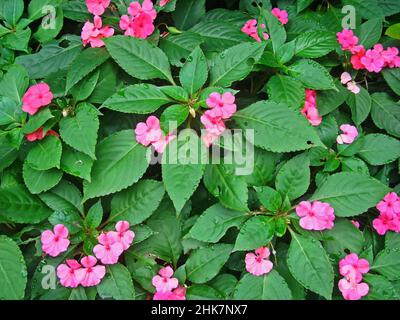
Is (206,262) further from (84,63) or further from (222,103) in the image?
(84,63)

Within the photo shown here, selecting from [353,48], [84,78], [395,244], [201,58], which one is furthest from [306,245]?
[84,78]

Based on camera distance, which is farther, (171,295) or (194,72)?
(194,72)

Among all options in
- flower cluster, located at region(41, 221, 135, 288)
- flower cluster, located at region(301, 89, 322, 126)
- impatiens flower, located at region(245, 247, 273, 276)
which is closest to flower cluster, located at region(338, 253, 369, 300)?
impatiens flower, located at region(245, 247, 273, 276)

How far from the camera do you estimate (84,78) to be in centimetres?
190

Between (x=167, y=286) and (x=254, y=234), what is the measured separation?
1.14ft

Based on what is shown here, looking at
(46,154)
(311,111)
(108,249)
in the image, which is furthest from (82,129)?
(311,111)

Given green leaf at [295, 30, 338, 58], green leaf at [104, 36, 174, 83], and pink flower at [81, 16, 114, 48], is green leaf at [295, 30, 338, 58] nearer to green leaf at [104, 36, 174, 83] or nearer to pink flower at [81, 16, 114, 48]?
green leaf at [104, 36, 174, 83]

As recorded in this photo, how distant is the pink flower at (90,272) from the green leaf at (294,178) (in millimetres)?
695

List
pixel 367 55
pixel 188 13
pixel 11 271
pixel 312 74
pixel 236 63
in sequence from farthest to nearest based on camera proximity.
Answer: pixel 188 13 < pixel 367 55 < pixel 312 74 < pixel 236 63 < pixel 11 271

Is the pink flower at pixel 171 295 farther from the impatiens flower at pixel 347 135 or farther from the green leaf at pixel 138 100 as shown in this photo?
the impatiens flower at pixel 347 135

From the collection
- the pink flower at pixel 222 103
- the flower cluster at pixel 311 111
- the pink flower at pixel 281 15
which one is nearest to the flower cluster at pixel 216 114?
the pink flower at pixel 222 103

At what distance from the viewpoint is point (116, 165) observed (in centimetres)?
173

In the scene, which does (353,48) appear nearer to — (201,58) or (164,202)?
(201,58)

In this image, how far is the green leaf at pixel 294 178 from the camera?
5.78ft
